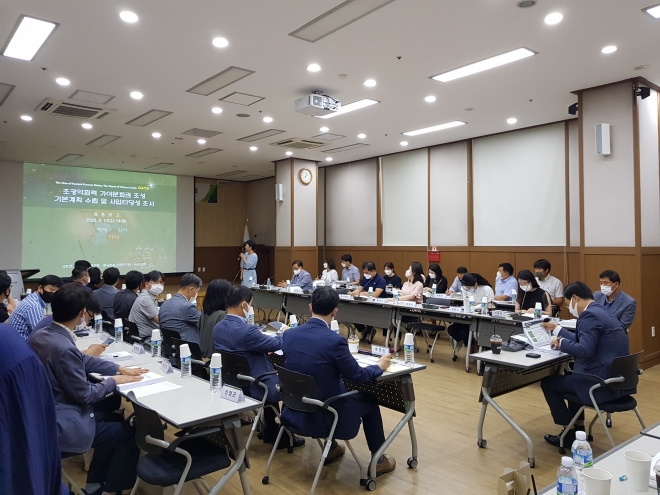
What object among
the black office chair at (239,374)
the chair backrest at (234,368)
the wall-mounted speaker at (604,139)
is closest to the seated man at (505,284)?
the wall-mounted speaker at (604,139)

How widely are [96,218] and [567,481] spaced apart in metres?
12.2

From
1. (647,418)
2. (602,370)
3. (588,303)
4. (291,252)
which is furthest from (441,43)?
(291,252)

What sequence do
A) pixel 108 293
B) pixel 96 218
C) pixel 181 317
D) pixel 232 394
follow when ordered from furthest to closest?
pixel 96 218, pixel 108 293, pixel 181 317, pixel 232 394

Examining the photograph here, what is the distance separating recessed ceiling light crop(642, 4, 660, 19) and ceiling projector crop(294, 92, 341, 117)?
3.56m

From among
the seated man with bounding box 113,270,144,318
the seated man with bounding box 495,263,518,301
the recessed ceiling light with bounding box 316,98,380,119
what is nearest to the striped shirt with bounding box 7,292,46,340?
the seated man with bounding box 113,270,144,318

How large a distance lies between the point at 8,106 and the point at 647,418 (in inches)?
346

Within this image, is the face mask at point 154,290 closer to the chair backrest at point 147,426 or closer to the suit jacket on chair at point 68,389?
the suit jacket on chair at point 68,389

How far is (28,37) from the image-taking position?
471 centimetres

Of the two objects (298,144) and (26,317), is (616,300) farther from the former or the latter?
(298,144)

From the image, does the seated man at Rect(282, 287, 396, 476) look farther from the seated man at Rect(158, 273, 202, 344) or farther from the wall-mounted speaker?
the wall-mounted speaker

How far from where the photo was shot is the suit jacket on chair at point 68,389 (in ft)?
7.82

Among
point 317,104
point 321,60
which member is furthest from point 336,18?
point 317,104

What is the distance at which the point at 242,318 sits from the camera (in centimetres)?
356

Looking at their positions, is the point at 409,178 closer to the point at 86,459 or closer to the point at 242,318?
the point at 242,318
